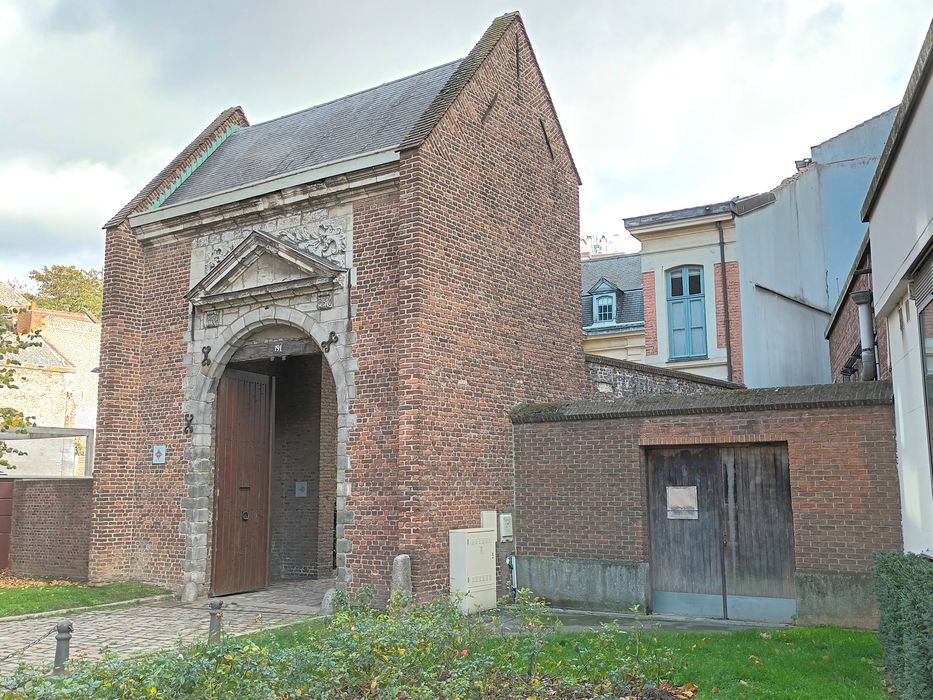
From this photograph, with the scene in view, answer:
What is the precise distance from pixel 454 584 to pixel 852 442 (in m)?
5.30

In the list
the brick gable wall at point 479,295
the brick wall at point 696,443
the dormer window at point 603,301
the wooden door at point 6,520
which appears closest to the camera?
the brick wall at point 696,443

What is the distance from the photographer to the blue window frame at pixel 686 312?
20.9 meters

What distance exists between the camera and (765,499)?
11.3m

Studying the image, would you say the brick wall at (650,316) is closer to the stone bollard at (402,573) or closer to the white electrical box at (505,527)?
the white electrical box at (505,527)

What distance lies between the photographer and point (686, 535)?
1179 centimetres

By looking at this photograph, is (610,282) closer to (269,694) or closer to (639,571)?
(639,571)

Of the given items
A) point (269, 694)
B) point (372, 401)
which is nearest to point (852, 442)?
point (372, 401)

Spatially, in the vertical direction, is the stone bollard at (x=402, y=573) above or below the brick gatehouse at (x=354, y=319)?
below

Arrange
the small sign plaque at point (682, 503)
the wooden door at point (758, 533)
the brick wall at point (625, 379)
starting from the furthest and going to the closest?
the brick wall at point (625, 379), the small sign plaque at point (682, 503), the wooden door at point (758, 533)

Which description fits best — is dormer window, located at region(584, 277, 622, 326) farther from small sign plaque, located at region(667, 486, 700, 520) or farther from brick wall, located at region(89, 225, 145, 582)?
brick wall, located at region(89, 225, 145, 582)

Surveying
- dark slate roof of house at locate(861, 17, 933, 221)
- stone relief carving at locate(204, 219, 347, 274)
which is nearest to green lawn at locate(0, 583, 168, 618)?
stone relief carving at locate(204, 219, 347, 274)

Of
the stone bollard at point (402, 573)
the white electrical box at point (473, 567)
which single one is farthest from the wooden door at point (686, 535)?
the stone bollard at point (402, 573)

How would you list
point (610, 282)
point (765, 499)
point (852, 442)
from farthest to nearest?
point (610, 282)
point (765, 499)
point (852, 442)

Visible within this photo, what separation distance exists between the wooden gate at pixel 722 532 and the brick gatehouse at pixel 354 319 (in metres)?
2.44
